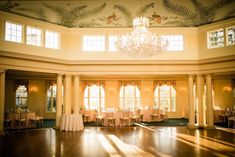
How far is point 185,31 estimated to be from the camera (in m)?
11.1

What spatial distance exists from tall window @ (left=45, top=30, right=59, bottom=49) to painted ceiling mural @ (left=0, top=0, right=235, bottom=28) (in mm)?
616

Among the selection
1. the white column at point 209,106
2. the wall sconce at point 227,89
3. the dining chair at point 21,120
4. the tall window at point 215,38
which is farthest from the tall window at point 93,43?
the wall sconce at point 227,89

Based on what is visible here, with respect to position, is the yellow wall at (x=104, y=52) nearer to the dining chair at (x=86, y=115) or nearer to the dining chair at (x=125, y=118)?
the dining chair at (x=125, y=118)

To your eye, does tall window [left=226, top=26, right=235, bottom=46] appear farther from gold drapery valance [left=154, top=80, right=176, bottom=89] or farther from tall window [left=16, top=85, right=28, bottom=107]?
tall window [left=16, top=85, right=28, bottom=107]

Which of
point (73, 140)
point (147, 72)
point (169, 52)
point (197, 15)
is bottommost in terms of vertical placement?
point (73, 140)

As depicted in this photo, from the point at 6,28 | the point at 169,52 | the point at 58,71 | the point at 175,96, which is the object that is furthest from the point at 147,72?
the point at 6,28

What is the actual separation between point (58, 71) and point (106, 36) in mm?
3132

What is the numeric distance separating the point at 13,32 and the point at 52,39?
1840 millimetres

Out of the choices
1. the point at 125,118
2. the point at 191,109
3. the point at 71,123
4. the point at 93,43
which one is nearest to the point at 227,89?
the point at 191,109

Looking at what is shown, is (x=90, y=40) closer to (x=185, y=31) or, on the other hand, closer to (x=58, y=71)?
(x=58, y=71)

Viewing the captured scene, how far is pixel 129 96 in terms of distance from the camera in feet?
51.9

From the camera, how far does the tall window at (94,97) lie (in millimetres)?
15695

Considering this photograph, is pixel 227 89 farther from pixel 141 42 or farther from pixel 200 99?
pixel 141 42

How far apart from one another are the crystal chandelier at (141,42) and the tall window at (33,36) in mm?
5134
